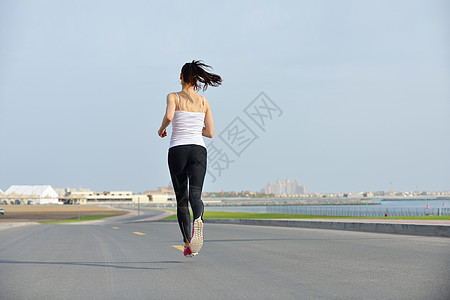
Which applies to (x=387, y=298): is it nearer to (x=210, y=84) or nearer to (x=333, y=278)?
(x=333, y=278)

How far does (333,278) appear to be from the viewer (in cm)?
540

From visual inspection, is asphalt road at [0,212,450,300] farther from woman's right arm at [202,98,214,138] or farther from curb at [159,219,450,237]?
curb at [159,219,450,237]

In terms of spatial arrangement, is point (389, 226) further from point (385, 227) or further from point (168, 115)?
point (168, 115)

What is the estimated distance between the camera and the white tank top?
641cm

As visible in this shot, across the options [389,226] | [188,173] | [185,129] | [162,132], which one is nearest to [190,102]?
[185,129]

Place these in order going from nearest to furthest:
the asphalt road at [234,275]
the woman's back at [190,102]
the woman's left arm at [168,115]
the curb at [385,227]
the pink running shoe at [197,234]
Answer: the asphalt road at [234,275] < the pink running shoe at [197,234] < the woman's left arm at [168,115] < the woman's back at [190,102] < the curb at [385,227]

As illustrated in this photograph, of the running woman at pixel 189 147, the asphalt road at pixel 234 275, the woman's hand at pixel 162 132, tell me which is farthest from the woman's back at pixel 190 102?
the asphalt road at pixel 234 275

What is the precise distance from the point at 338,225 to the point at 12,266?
15.3 meters

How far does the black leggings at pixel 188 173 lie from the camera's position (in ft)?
20.9

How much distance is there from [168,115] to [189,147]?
0.48 meters

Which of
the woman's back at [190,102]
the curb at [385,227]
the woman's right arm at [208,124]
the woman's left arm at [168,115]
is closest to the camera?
the woman's left arm at [168,115]

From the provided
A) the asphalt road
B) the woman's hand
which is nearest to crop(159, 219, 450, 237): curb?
the asphalt road

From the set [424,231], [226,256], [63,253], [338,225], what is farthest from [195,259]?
[338,225]

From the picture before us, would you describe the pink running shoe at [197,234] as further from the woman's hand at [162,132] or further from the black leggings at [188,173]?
the woman's hand at [162,132]
